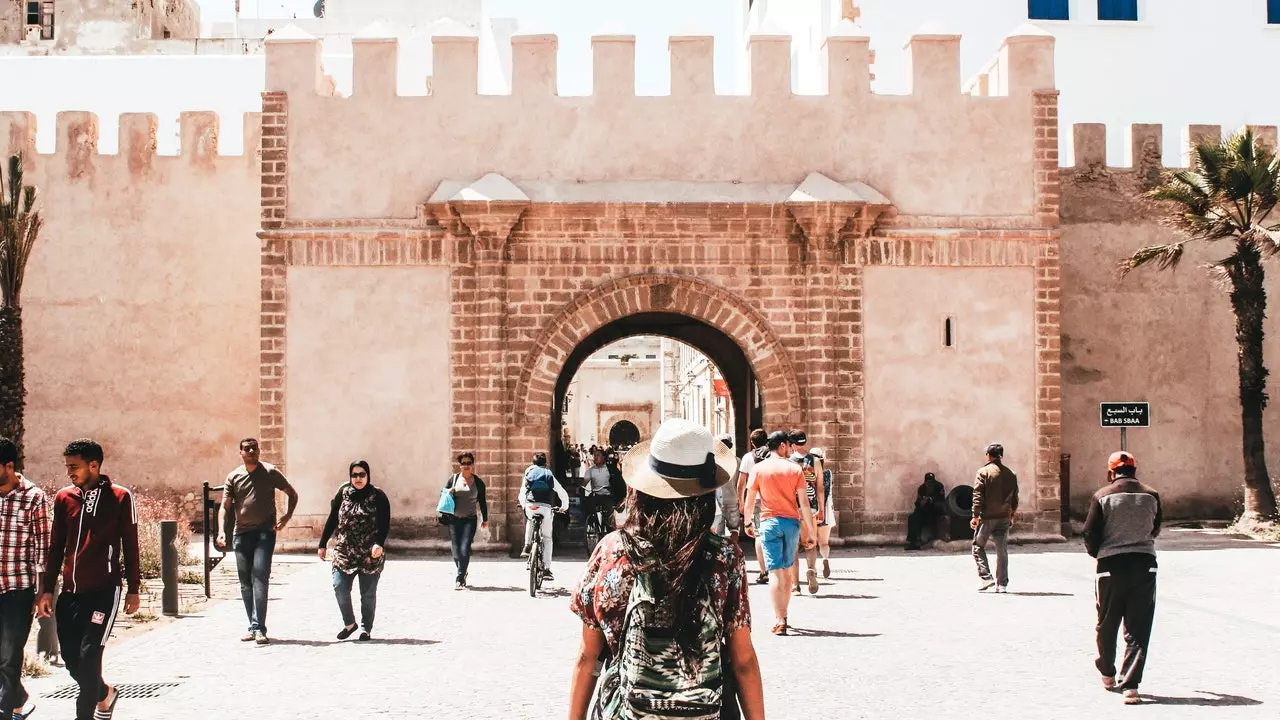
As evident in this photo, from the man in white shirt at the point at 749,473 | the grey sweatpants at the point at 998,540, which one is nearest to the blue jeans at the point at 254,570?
the man in white shirt at the point at 749,473

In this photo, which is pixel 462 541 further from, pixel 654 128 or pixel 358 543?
pixel 654 128

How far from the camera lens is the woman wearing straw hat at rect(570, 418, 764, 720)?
442 centimetres

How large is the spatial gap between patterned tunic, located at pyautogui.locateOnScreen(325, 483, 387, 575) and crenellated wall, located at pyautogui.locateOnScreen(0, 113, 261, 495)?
36.6ft

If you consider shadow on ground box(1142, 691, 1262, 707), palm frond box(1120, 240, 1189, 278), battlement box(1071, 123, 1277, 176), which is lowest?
shadow on ground box(1142, 691, 1262, 707)

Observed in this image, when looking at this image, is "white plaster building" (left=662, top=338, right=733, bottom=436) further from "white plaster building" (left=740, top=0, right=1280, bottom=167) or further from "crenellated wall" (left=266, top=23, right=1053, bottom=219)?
"crenellated wall" (left=266, top=23, right=1053, bottom=219)

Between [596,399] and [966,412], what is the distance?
39098mm

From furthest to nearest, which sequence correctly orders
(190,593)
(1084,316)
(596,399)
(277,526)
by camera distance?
(596,399), (1084,316), (190,593), (277,526)

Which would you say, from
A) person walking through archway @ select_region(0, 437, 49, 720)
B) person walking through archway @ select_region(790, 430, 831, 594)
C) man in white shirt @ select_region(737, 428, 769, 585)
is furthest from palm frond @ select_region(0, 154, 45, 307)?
person walking through archway @ select_region(0, 437, 49, 720)

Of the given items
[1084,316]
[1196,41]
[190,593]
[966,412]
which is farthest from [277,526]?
[1196,41]

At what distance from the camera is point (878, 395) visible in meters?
18.7

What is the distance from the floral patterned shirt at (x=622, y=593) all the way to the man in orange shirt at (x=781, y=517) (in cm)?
655

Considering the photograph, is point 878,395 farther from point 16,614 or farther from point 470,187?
point 16,614

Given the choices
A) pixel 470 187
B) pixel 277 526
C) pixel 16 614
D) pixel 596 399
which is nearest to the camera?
pixel 16 614

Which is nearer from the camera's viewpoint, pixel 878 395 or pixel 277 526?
pixel 277 526
